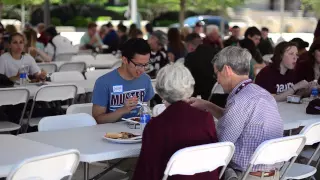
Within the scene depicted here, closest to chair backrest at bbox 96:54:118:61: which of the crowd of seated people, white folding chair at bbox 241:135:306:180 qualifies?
the crowd of seated people

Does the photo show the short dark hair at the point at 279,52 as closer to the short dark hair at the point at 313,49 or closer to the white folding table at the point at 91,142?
the short dark hair at the point at 313,49

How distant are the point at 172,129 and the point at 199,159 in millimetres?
226

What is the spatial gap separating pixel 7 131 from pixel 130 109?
6.96 ft

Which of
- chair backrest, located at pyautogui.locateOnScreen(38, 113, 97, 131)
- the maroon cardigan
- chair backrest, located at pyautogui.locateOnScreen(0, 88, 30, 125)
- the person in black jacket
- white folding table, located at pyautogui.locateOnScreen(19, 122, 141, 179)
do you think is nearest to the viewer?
the maroon cardigan

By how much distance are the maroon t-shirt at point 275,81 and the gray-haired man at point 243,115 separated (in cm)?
217

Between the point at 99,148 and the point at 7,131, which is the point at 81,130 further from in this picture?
the point at 7,131

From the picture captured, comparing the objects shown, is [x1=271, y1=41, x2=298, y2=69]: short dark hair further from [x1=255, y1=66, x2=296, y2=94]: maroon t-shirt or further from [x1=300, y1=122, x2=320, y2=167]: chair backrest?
[x1=300, y1=122, x2=320, y2=167]: chair backrest

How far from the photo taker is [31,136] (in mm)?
4180

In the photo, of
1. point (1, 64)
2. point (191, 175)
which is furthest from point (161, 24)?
point (191, 175)

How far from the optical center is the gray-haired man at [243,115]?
3.91 meters

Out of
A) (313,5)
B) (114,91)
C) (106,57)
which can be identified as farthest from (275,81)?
(313,5)

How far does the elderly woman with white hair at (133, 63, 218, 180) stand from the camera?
346cm

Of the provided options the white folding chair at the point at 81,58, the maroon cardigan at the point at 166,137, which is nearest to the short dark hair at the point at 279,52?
the maroon cardigan at the point at 166,137

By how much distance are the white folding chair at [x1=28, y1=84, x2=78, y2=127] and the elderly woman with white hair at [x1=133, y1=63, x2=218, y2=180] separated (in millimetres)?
3019
